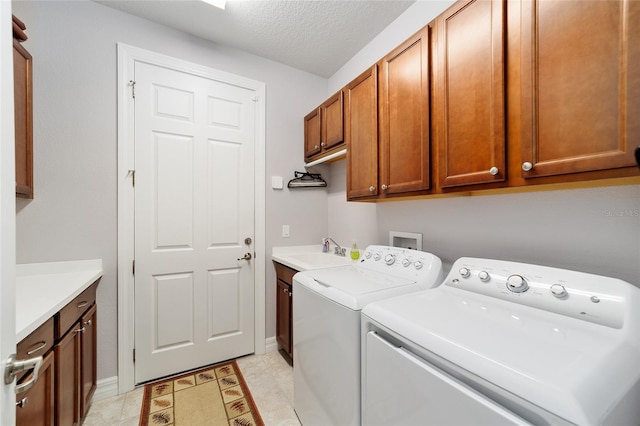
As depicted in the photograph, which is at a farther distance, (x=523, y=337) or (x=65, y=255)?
(x=65, y=255)

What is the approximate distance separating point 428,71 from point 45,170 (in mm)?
2423

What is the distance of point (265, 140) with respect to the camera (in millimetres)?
2398

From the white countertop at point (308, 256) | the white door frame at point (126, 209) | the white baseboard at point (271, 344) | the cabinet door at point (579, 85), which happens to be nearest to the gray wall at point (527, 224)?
the cabinet door at point (579, 85)

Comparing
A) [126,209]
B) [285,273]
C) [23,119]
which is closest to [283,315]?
[285,273]

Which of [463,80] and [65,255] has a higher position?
[463,80]

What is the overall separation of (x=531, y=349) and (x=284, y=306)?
5.89 feet

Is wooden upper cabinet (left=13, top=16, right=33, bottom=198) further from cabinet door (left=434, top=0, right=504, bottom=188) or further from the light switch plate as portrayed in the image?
cabinet door (left=434, top=0, right=504, bottom=188)

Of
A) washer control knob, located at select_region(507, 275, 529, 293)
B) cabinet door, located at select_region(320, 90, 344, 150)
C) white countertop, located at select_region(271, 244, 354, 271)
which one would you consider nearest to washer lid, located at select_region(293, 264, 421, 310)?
washer control knob, located at select_region(507, 275, 529, 293)

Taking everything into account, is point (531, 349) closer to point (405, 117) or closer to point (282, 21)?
point (405, 117)

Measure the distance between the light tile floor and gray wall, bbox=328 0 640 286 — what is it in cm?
134

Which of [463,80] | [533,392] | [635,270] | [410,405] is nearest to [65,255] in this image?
[410,405]

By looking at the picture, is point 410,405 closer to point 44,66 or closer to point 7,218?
point 7,218

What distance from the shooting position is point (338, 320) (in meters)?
1.17

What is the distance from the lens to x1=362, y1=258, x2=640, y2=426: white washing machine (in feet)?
1.86
